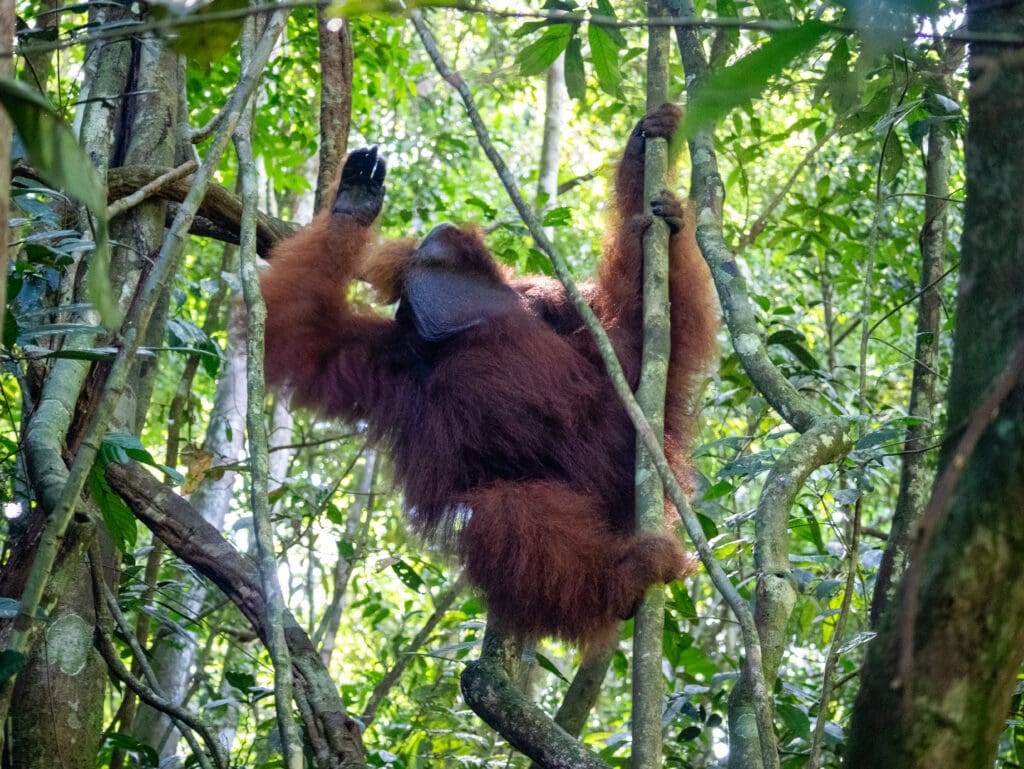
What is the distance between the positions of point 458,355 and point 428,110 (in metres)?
6.60

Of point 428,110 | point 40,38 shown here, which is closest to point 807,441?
point 40,38

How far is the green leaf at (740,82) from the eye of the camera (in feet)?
3.65

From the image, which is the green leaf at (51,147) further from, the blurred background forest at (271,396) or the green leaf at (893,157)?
the green leaf at (893,157)

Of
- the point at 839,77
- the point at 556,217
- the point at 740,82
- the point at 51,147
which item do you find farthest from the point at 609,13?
the point at 51,147

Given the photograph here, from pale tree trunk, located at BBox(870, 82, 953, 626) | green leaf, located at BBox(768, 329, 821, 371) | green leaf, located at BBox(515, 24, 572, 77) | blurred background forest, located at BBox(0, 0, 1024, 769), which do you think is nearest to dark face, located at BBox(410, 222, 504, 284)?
blurred background forest, located at BBox(0, 0, 1024, 769)

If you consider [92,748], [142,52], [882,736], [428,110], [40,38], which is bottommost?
[882,736]

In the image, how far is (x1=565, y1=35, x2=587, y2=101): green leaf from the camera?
3654 millimetres

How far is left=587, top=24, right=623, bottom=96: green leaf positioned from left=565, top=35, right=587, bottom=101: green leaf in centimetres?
5

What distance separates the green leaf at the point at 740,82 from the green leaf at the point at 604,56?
100 inches

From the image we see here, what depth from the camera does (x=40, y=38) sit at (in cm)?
323

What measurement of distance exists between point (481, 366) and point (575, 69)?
1136 mm

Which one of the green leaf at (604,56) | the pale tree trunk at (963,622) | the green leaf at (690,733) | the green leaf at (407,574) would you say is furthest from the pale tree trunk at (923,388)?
the pale tree trunk at (963,622)

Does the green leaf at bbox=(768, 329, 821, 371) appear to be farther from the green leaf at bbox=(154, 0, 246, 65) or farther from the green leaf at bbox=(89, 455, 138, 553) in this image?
the green leaf at bbox=(154, 0, 246, 65)

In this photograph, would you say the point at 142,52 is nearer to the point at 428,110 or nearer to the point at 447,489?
the point at 447,489
